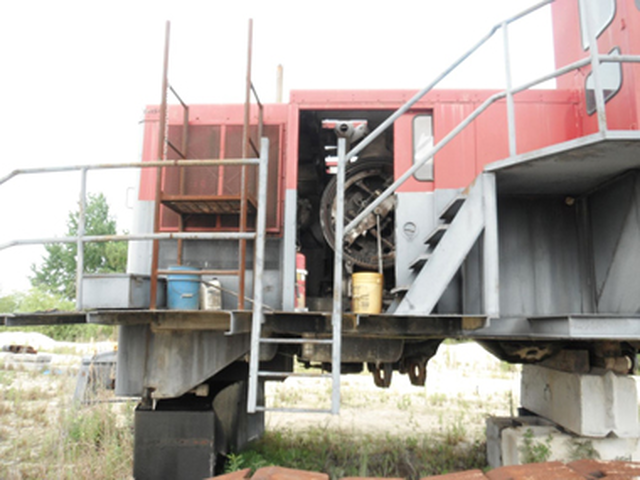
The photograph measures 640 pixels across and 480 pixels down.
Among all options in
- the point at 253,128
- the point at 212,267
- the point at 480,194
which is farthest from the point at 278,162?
the point at 480,194

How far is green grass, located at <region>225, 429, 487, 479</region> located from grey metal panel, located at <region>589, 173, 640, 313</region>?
253cm

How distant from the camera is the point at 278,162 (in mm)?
5512

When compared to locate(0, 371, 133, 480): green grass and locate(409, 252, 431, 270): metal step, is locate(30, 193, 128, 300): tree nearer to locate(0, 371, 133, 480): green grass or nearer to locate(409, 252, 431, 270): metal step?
locate(0, 371, 133, 480): green grass

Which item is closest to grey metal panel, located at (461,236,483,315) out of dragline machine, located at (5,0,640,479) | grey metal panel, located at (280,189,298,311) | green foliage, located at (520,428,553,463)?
dragline machine, located at (5,0,640,479)

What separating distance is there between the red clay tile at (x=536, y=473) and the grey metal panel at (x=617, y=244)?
191 cm

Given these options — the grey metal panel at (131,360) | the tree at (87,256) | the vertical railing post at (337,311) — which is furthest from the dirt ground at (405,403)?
the tree at (87,256)

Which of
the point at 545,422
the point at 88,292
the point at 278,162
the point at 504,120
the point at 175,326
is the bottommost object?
the point at 545,422

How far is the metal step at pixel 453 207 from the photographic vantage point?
4242 mm

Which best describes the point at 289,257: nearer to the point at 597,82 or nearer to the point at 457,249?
the point at 457,249

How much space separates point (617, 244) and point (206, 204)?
3767 mm

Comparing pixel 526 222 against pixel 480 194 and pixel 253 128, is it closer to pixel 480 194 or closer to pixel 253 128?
pixel 480 194

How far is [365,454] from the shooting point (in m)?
5.33

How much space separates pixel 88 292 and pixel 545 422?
472cm

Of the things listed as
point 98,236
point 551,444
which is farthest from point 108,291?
point 551,444
